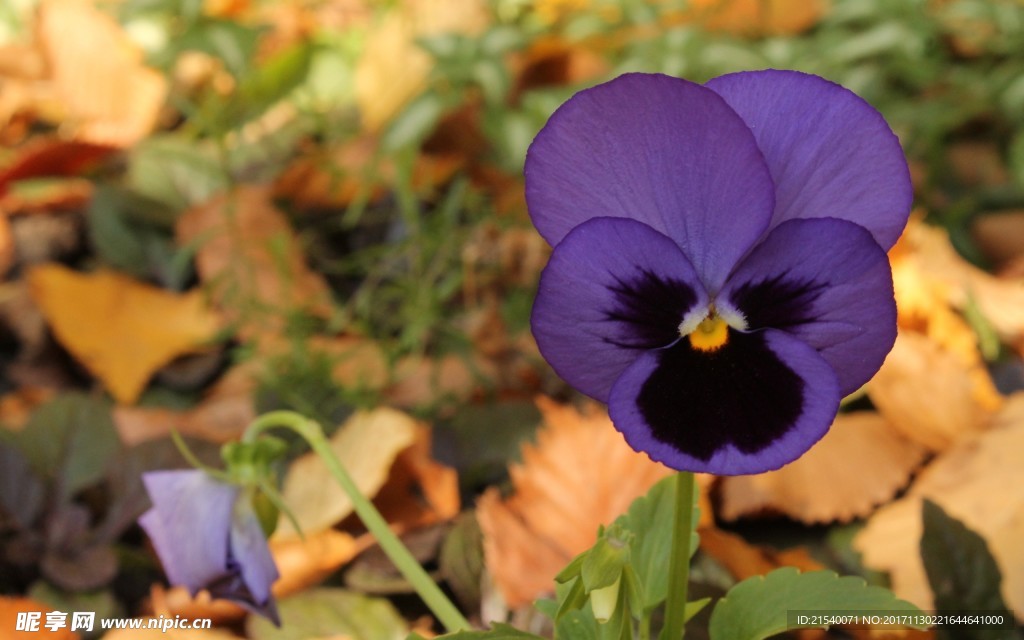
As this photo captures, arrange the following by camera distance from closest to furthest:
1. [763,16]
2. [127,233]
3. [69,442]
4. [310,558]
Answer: [310,558] → [69,442] → [127,233] → [763,16]

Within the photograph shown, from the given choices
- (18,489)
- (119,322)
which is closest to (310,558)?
(18,489)

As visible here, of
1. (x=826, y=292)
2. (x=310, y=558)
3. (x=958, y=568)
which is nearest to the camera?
(x=826, y=292)

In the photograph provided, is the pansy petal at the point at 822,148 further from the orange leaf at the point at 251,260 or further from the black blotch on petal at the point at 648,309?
the orange leaf at the point at 251,260

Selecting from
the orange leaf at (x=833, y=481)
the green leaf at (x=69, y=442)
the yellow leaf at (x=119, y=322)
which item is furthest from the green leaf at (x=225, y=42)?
the orange leaf at (x=833, y=481)

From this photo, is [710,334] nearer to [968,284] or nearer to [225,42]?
[968,284]

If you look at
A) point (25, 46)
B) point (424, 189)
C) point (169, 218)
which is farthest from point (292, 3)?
point (424, 189)

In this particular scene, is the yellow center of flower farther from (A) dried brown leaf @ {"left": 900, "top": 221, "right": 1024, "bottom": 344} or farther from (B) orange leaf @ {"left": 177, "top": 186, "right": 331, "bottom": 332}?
(B) orange leaf @ {"left": 177, "top": 186, "right": 331, "bottom": 332}
